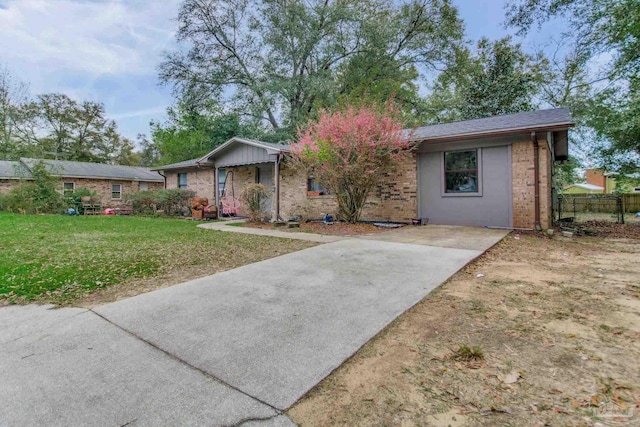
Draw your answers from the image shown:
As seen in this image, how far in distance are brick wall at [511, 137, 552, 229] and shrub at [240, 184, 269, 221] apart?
25.0 feet

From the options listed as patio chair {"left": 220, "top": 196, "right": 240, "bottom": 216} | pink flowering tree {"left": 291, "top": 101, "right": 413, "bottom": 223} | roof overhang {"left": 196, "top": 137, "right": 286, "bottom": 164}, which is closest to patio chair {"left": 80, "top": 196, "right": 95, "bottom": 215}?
roof overhang {"left": 196, "top": 137, "right": 286, "bottom": 164}

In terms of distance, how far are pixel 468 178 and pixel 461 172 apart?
0.26m

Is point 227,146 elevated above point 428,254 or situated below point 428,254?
above

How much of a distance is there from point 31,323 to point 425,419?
3.47 metres

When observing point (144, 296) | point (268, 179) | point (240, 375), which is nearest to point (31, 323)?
point (144, 296)

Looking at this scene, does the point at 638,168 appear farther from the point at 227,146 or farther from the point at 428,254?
the point at 227,146

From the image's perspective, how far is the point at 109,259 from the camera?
17.4 feet

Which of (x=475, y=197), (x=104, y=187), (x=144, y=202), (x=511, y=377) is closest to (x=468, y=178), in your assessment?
(x=475, y=197)

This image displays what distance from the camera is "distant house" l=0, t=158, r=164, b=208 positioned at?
1805 centimetres

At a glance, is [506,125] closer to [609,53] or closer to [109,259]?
[609,53]

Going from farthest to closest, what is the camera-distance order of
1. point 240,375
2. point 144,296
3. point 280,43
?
point 280,43 → point 144,296 → point 240,375

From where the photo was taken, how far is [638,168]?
12148mm

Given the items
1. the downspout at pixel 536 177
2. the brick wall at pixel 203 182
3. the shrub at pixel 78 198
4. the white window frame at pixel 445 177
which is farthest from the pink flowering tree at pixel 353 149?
the shrub at pixel 78 198

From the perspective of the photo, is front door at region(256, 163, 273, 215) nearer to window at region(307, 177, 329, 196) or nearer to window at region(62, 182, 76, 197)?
window at region(307, 177, 329, 196)
